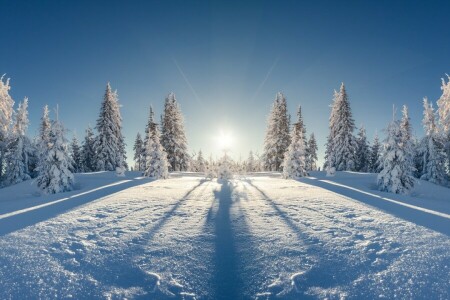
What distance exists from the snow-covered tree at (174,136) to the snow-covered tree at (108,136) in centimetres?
737

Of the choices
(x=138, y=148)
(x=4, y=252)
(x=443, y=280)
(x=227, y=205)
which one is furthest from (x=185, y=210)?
(x=138, y=148)

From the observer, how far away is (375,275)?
11.1ft

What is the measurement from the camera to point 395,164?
51.2ft

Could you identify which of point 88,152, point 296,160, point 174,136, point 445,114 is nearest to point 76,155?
point 88,152

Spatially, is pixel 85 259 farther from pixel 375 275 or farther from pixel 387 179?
pixel 387 179

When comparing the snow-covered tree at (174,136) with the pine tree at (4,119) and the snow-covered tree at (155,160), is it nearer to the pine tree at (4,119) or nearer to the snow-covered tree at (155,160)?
the snow-covered tree at (155,160)

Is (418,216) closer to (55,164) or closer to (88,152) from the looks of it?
(55,164)

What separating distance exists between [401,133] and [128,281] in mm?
17343

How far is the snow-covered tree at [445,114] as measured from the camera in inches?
1028

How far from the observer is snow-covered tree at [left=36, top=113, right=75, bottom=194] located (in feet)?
50.0

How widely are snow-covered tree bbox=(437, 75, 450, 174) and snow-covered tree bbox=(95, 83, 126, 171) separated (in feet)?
131

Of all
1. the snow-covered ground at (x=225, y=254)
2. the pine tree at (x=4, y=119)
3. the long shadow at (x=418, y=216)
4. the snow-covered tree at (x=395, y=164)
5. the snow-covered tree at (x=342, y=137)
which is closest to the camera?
the snow-covered ground at (x=225, y=254)

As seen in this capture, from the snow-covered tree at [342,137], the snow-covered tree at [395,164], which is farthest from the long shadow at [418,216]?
the snow-covered tree at [342,137]

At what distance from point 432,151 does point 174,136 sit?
34.8 meters
